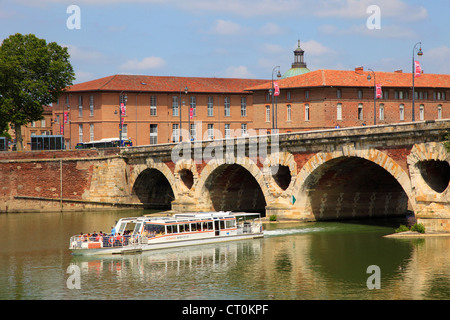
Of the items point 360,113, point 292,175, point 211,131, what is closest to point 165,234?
point 292,175

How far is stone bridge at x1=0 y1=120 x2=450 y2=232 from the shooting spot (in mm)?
50750

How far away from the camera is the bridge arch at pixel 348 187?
57906mm

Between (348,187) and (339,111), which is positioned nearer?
(348,187)

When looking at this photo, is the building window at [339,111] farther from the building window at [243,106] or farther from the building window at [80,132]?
the building window at [80,132]

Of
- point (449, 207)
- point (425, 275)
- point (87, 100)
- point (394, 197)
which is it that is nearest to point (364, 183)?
point (394, 197)

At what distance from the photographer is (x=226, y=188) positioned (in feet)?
241

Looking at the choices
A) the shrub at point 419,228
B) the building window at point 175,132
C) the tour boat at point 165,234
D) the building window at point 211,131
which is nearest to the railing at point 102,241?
the tour boat at point 165,234

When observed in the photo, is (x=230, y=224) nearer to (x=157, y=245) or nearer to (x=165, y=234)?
(x=165, y=234)

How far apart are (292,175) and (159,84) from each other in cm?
4992

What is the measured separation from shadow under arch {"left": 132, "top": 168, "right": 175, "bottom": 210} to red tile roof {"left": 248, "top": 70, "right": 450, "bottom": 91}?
2193cm

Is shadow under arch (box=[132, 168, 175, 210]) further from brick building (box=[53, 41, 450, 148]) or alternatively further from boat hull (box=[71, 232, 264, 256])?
boat hull (box=[71, 232, 264, 256])

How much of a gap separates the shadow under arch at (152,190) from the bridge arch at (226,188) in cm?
1233

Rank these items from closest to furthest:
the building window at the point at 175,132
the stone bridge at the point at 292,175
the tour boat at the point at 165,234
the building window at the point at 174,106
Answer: the tour boat at the point at 165,234 → the stone bridge at the point at 292,175 → the building window at the point at 174,106 → the building window at the point at 175,132
